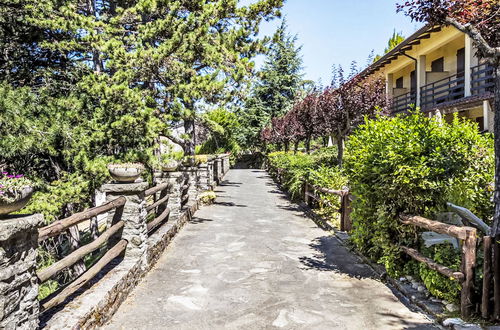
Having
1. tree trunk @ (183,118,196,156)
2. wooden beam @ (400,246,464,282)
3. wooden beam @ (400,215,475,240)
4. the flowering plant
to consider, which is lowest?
wooden beam @ (400,246,464,282)

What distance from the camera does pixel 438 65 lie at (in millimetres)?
18312

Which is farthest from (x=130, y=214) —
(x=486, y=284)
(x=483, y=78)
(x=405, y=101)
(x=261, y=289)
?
(x=405, y=101)

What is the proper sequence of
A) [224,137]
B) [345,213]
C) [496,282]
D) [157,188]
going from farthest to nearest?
[224,137], [345,213], [157,188], [496,282]

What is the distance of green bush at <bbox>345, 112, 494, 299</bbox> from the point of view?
4.82 m

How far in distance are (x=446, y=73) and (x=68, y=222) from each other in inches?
733

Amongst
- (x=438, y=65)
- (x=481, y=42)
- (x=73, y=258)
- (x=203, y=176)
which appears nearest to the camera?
(x=481, y=42)

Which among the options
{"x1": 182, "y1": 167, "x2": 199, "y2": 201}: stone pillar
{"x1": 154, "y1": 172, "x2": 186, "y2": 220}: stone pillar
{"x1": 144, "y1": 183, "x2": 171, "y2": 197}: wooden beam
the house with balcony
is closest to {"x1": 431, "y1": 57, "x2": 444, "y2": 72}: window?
the house with balcony

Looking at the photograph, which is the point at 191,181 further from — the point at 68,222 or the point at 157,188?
the point at 68,222

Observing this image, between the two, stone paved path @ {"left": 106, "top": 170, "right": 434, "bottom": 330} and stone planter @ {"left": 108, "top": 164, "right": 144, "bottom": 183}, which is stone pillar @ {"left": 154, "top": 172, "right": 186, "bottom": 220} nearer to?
stone paved path @ {"left": 106, "top": 170, "right": 434, "bottom": 330}

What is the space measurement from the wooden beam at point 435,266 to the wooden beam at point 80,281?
13.2 feet

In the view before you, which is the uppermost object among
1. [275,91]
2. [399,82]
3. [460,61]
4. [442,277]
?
[275,91]

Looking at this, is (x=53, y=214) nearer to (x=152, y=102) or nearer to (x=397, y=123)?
(x=152, y=102)

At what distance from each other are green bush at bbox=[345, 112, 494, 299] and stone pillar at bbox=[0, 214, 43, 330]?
13.8 ft

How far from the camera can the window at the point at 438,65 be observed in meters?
17.9
